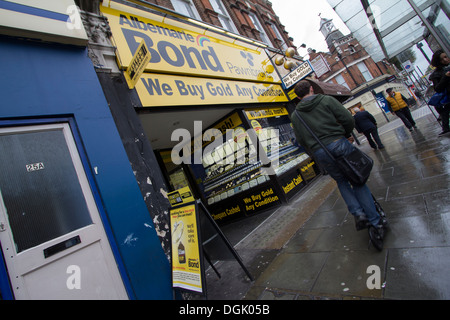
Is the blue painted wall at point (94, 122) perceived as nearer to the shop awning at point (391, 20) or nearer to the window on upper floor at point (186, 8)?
the window on upper floor at point (186, 8)

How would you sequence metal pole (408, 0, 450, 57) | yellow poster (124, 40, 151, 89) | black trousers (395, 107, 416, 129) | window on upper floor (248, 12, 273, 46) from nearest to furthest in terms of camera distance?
1. yellow poster (124, 40, 151, 89)
2. metal pole (408, 0, 450, 57)
3. black trousers (395, 107, 416, 129)
4. window on upper floor (248, 12, 273, 46)

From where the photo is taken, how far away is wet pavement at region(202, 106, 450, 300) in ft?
5.90

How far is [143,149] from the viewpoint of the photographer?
3328 millimetres

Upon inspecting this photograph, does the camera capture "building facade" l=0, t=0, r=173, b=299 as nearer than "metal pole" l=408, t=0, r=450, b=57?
Yes

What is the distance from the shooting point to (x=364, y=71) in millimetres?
32969

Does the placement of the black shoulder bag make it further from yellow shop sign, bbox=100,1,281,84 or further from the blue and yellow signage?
yellow shop sign, bbox=100,1,281,84

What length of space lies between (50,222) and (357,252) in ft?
11.2

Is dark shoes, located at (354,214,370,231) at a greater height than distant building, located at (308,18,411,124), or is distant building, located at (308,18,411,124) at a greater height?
distant building, located at (308,18,411,124)

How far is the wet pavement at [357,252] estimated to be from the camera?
180 cm

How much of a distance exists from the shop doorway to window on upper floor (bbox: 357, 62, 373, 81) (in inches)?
1593

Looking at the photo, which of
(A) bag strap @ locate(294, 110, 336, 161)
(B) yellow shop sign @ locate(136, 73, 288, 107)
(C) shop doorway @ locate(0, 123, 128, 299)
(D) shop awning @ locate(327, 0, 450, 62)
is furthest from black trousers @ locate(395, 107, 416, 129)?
(C) shop doorway @ locate(0, 123, 128, 299)

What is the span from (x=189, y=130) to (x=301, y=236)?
447 cm
